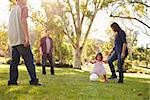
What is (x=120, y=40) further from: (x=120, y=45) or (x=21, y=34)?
(x=21, y=34)

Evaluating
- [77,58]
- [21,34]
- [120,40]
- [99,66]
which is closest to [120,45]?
[120,40]

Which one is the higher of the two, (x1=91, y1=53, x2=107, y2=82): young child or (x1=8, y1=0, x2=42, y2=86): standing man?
(x1=8, y1=0, x2=42, y2=86): standing man

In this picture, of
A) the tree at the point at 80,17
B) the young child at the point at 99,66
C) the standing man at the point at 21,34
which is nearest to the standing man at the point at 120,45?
the young child at the point at 99,66

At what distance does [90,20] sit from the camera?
3164 cm

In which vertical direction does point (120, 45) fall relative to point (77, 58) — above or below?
below

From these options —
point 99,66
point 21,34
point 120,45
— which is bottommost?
point 99,66

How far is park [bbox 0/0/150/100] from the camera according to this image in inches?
315

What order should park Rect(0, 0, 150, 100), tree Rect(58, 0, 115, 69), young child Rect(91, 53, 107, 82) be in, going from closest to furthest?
park Rect(0, 0, 150, 100) < young child Rect(91, 53, 107, 82) < tree Rect(58, 0, 115, 69)

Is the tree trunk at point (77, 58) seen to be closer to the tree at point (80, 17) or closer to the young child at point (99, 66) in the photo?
the tree at point (80, 17)

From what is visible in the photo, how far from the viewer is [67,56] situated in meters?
45.2

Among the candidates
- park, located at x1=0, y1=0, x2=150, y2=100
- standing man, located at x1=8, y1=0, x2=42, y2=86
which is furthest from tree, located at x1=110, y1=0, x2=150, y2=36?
standing man, located at x1=8, y1=0, x2=42, y2=86

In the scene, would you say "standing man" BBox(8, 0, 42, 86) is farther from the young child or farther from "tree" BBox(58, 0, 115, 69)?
"tree" BBox(58, 0, 115, 69)

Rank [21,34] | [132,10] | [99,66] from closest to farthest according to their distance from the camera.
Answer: [21,34] → [99,66] → [132,10]

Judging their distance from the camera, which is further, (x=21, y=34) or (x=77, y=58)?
(x=77, y=58)
